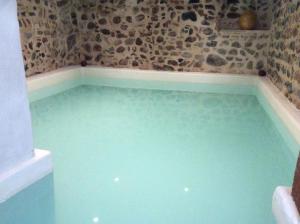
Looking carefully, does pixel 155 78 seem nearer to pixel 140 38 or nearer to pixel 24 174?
pixel 140 38

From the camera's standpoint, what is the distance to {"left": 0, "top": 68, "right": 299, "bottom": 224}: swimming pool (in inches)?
72.4

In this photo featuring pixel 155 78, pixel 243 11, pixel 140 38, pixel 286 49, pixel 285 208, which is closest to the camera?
pixel 285 208

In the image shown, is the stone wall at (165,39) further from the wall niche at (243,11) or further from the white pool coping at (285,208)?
the white pool coping at (285,208)

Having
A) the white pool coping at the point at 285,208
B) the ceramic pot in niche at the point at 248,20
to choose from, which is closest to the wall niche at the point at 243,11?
the ceramic pot in niche at the point at 248,20

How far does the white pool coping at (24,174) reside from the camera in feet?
5.83

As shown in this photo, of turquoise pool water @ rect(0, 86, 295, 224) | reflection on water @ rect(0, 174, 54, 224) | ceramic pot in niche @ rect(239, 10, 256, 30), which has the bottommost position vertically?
turquoise pool water @ rect(0, 86, 295, 224)

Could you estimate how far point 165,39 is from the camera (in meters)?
5.60

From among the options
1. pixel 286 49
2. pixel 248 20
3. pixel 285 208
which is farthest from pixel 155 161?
pixel 248 20

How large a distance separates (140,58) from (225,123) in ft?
9.14

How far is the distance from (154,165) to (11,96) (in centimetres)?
117

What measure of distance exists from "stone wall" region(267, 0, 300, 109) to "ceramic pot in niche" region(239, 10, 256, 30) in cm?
33

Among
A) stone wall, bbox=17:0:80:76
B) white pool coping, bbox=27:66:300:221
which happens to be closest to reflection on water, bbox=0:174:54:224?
white pool coping, bbox=27:66:300:221

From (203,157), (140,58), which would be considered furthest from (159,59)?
(203,157)

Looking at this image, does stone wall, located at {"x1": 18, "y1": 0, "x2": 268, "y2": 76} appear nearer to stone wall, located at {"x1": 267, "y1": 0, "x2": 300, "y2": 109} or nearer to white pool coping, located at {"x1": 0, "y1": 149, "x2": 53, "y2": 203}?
stone wall, located at {"x1": 267, "y1": 0, "x2": 300, "y2": 109}
